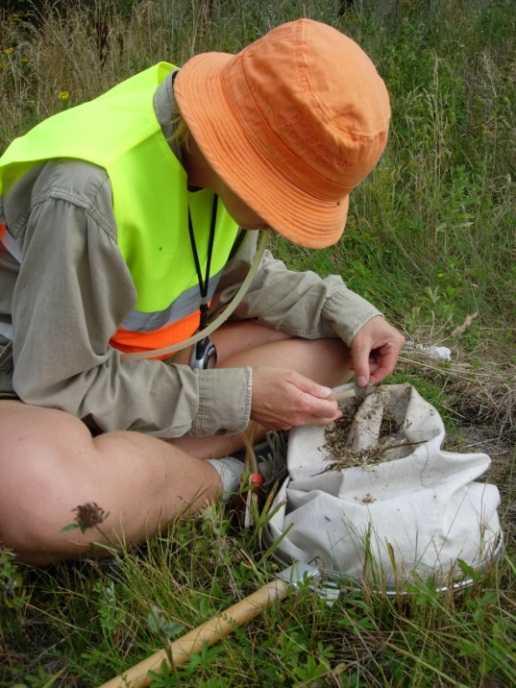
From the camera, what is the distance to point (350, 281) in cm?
303

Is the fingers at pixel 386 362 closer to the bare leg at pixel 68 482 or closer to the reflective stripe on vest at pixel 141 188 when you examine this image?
the reflective stripe on vest at pixel 141 188

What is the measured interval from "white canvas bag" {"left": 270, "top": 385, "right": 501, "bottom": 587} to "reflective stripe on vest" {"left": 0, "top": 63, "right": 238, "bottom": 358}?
489mm

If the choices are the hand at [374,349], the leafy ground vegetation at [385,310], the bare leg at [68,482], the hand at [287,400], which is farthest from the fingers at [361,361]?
the bare leg at [68,482]

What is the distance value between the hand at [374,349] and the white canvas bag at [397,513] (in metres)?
0.27

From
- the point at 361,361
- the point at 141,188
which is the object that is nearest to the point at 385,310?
the point at 361,361

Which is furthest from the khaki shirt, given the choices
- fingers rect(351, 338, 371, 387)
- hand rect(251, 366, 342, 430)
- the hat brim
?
fingers rect(351, 338, 371, 387)

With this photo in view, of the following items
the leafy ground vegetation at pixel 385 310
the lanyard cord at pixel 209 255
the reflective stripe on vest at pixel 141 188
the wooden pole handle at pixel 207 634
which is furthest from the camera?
the lanyard cord at pixel 209 255

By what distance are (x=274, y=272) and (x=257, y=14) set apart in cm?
255

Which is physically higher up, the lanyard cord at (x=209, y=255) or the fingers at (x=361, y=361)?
the lanyard cord at (x=209, y=255)

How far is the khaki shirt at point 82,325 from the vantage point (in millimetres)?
1644

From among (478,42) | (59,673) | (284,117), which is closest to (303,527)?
(59,673)

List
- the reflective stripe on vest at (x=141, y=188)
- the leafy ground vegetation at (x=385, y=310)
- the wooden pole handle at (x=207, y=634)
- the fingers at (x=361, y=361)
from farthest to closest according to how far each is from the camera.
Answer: the fingers at (x=361, y=361) → the reflective stripe on vest at (x=141, y=188) → the leafy ground vegetation at (x=385, y=310) → the wooden pole handle at (x=207, y=634)

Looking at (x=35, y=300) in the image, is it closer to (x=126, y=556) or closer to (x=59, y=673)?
(x=126, y=556)

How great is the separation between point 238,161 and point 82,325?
0.45 metres
